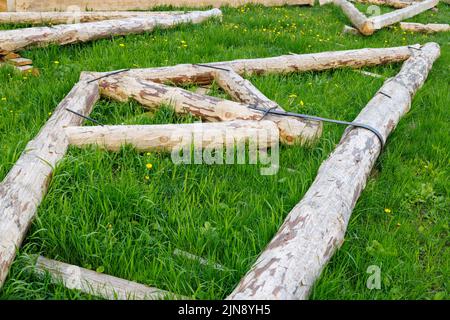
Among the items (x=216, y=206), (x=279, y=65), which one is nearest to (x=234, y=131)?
(x=216, y=206)

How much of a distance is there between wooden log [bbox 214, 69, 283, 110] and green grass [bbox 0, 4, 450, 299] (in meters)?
0.40

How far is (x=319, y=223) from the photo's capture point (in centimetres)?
299

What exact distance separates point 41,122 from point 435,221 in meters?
3.46

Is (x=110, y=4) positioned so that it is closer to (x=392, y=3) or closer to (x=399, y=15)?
(x=399, y=15)

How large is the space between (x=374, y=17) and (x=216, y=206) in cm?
722

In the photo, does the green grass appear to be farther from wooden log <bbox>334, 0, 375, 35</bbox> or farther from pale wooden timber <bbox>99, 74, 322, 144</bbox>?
wooden log <bbox>334, 0, 375, 35</bbox>

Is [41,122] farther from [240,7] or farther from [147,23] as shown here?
[240,7]

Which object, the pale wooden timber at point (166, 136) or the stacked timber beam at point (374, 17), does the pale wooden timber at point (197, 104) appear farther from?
the stacked timber beam at point (374, 17)

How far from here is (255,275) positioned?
257 centimetres

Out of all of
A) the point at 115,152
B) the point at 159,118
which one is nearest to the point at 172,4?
the point at 159,118

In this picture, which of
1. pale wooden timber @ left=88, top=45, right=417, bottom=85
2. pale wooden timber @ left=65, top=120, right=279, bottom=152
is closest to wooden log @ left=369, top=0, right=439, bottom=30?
pale wooden timber @ left=88, top=45, right=417, bottom=85

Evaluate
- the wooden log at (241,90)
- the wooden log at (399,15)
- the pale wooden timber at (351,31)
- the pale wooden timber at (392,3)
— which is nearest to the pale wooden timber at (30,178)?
the wooden log at (241,90)

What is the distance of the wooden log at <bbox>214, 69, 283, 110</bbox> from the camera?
4.78 metres

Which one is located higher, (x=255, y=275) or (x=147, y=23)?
(x=147, y=23)
